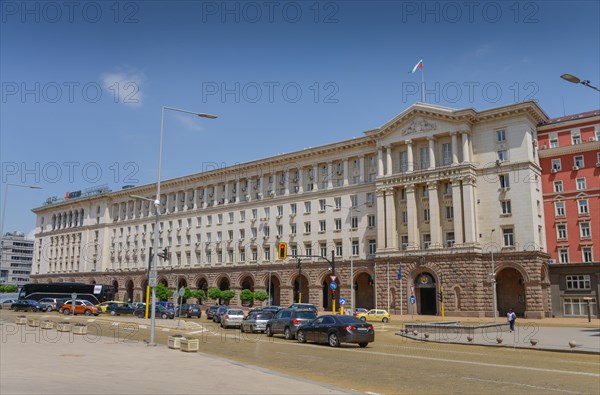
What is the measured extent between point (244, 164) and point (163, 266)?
78.3 ft

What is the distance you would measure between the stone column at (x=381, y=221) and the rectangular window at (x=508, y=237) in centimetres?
1279

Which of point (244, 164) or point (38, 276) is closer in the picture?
point (244, 164)

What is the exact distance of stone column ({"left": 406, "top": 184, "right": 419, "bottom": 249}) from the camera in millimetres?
58125

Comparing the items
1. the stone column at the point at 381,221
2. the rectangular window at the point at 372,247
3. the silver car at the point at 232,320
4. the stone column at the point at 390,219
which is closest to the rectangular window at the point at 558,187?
the stone column at the point at 390,219

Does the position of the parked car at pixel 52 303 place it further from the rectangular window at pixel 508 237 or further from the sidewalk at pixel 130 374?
the rectangular window at pixel 508 237

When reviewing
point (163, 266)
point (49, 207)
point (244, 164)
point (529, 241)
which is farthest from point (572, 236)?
point (49, 207)

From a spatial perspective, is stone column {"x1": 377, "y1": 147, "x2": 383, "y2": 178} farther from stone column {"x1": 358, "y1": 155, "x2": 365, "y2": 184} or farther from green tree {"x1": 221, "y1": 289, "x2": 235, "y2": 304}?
green tree {"x1": 221, "y1": 289, "x2": 235, "y2": 304}

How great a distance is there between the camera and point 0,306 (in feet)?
241

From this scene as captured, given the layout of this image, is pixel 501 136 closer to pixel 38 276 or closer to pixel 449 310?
pixel 449 310

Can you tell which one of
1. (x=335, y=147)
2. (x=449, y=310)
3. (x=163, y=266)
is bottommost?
(x=449, y=310)

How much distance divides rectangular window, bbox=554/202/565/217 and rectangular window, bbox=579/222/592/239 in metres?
2.17

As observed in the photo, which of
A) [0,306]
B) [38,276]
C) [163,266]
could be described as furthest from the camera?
[38,276]

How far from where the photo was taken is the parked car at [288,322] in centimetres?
2861

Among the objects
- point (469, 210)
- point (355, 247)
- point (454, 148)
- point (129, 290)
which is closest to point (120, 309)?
point (355, 247)
